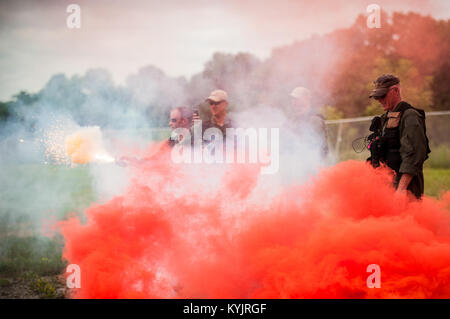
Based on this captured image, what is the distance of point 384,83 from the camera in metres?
4.27

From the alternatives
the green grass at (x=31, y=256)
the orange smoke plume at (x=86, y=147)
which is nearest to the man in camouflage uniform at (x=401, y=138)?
the orange smoke plume at (x=86, y=147)

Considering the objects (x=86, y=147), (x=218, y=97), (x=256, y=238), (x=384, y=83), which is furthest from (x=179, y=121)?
(x=384, y=83)

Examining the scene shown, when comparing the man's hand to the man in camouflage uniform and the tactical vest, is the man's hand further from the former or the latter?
the tactical vest

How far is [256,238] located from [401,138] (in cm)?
180

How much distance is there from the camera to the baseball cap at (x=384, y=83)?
13.9ft

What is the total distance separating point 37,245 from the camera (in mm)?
6590

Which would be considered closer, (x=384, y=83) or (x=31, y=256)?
(x=384, y=83)

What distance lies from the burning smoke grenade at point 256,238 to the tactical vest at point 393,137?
142mm

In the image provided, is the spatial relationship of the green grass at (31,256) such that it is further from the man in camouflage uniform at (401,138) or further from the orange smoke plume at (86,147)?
the man in camouflage uniform at (401,138)

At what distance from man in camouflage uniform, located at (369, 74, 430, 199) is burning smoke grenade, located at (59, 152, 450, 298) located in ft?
0.53

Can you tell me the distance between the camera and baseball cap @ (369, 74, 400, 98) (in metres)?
4.24

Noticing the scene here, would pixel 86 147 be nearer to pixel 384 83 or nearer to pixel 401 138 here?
pixel 384 83

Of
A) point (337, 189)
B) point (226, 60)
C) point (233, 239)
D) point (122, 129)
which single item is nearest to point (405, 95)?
point (226, 60)
